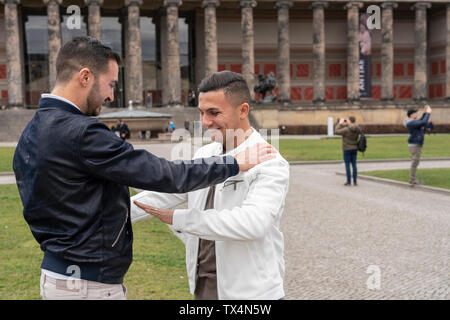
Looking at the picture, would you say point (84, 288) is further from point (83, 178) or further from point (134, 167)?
point (134, 167)

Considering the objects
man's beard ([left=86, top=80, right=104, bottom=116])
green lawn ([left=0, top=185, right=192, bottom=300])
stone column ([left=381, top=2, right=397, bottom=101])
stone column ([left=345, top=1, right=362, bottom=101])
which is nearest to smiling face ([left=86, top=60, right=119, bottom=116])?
man's beard ([left=86, top=80, right=104, bottom=116])

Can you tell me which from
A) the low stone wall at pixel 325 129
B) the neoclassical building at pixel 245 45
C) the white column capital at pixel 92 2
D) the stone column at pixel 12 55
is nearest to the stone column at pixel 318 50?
the neoclassical building at pixel 245 45

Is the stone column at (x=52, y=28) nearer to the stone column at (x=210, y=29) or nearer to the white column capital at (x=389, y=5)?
the stone column at (x=210, y=29)

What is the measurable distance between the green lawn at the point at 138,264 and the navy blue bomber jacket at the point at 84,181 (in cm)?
317

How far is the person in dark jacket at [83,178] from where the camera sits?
2.30 metres

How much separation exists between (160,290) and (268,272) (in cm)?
329

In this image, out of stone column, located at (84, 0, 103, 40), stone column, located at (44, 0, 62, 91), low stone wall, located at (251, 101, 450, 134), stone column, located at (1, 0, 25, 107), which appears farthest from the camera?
low stone wall, located at (251, 101, 450, 134)

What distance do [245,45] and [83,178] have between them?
171 feet

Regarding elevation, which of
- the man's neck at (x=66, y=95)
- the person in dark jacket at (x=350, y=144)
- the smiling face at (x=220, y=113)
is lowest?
the person in dark jacket at (x=350, y=144)

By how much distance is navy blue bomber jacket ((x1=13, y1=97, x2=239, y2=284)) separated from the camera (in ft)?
7.54

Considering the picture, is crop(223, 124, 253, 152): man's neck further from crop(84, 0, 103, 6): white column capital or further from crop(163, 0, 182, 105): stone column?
crop(84, 0, 103, 6): white column capital

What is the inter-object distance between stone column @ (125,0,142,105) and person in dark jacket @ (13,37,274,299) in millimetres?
49239

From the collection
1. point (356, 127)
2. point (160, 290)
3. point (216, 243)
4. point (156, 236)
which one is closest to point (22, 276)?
point (160, 290)

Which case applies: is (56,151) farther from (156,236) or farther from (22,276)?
(156,236)
